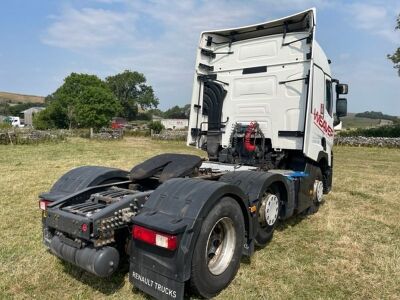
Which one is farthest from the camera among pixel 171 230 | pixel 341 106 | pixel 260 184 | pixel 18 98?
pixel 18 98

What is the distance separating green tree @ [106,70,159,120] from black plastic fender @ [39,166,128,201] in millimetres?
93984

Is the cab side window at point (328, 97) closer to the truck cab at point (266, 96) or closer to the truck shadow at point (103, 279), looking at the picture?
the truck cab at point (266, 96)

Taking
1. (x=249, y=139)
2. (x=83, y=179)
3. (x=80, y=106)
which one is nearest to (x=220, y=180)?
(x=83, y=179)

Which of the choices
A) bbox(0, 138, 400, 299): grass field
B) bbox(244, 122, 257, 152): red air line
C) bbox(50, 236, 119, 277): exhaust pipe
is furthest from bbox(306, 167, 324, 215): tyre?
bbox(50, 236, 119, 277): exhaust pipe

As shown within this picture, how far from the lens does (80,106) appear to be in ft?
198

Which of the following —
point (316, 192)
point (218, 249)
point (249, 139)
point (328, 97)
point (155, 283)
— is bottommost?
point (155, 283)

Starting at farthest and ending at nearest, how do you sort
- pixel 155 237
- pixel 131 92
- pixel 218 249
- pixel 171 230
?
pixel 131 92, pixel 218 249, pixel 155 237, pixel 171 230

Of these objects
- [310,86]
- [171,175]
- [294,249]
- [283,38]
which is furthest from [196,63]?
[294,249]

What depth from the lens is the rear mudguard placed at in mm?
3023

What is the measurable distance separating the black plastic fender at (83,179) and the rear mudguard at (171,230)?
1345mm

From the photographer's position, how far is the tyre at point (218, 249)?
3219mm

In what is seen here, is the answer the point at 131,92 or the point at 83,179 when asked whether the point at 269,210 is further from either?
the point at 131,92

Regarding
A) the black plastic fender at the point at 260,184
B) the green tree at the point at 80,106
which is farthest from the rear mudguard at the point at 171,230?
the green tree at the point at 80,106

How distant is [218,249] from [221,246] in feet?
0.14
